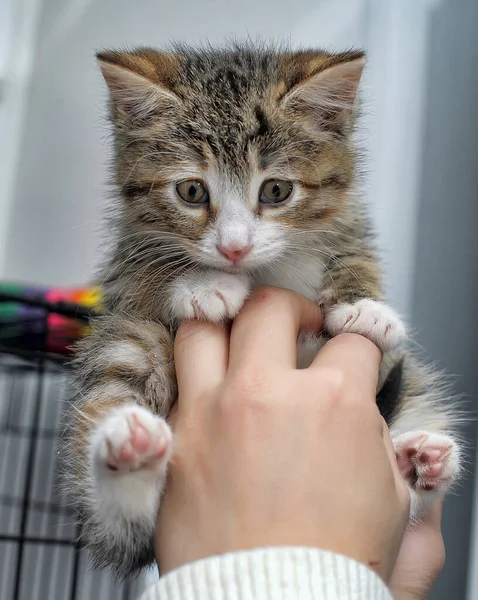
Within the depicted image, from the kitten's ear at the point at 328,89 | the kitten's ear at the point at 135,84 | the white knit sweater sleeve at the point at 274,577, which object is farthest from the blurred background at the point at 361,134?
the white knit sweater sleeve at the point at 274,577

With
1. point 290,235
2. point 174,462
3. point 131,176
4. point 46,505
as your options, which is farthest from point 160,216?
point 46,505

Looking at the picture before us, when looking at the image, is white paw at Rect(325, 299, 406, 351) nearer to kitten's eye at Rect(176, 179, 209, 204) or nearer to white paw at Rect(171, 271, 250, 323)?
white paw at Rect(171, 271, 250, 323)

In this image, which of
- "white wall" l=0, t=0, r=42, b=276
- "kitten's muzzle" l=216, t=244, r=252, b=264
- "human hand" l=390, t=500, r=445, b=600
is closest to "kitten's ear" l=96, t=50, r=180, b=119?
"kitten's muzzle" l=216, t=244, r=252, b=264

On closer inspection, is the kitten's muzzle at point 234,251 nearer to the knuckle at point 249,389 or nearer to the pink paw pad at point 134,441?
the knuckle at point 249,389

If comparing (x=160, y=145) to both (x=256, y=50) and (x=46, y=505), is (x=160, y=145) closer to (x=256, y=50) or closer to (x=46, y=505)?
(x=256, y=50)

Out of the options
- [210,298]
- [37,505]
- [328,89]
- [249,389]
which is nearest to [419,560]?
[249,389]
